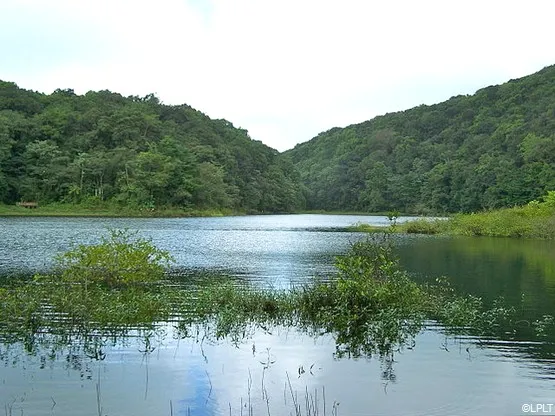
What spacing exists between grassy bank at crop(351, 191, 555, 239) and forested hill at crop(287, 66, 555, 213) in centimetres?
3117

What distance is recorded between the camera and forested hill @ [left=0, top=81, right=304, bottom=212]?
300 feet

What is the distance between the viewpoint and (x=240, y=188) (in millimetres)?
128750

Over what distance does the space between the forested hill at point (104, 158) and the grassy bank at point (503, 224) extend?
44466 mm

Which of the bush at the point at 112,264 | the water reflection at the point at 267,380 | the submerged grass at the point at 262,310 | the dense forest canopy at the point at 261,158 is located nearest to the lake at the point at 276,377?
the water reflection at the point at 267,380

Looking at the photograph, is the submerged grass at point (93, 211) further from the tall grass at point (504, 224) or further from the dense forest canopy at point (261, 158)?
the tall grass at point (504, 224)

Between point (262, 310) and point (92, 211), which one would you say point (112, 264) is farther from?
point (92, 211)

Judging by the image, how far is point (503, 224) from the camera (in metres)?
57.3

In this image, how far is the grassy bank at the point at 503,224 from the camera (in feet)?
178

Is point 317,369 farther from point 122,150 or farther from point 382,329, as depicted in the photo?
point 122,150

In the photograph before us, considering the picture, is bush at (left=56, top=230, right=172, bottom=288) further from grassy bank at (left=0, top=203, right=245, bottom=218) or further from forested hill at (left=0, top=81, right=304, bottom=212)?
forested hill at (left=0, top=81, right=304, bottom=212)

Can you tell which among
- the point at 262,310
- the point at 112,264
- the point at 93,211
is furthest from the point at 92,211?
the point at 262,310

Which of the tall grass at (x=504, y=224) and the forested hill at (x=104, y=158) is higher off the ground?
the forested hill at (x=104, y=158)

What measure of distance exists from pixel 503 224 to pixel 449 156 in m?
83.3

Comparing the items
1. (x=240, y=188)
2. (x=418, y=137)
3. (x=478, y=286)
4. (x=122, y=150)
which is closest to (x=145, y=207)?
(x=122, y=150)
